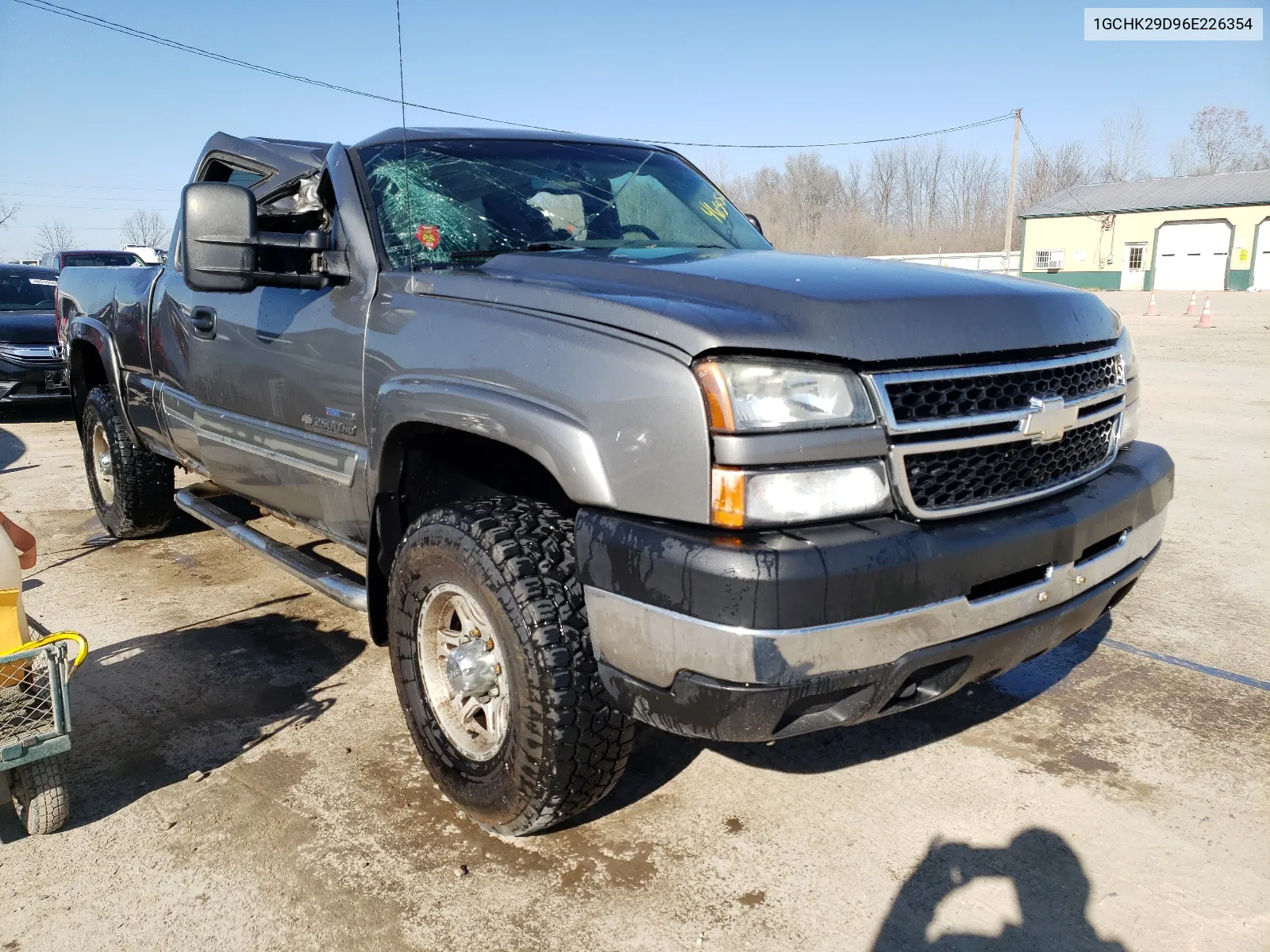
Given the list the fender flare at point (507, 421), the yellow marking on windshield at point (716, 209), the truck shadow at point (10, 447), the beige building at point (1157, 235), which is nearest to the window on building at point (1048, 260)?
the beige building at point (1157, 235)

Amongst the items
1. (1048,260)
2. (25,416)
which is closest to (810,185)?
(1048,260)

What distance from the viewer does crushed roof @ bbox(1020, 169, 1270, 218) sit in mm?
43812

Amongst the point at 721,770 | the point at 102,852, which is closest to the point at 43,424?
the point at 102,852

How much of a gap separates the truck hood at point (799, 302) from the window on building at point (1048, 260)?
5192 centimetres

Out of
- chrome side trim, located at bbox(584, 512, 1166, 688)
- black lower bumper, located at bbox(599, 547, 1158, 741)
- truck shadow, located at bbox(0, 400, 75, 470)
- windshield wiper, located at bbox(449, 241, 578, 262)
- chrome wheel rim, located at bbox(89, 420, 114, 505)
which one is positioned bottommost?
truck shadow, located at bbox(0, 400, 75, 470)

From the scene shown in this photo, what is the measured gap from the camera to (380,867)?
2.56 m

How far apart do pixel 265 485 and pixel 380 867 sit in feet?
5.67

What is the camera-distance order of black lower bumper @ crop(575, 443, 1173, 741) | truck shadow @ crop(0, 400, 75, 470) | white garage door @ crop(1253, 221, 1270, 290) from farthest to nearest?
white garage door @ crop(1253, 221, 1270, 290) → truck shadow @ crop(0, 400, 75, 470) → black lower bumper @ crop(575, 443, 1173, 741)

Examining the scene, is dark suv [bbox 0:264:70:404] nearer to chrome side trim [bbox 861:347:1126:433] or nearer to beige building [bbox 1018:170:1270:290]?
chrome side trim [bbox 861:347:1126:433]

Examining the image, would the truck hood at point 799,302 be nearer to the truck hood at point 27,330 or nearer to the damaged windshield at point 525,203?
the damaged windshield at point 525,203

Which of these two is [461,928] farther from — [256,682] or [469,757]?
[256,682]

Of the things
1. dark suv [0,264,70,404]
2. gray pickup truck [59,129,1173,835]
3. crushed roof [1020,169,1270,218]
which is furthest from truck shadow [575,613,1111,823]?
A: crushed roof [1020,169,1270,218]

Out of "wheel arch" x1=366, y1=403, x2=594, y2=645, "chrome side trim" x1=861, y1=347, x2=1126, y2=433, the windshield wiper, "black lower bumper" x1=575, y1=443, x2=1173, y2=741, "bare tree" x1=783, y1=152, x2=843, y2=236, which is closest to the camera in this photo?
"black lower bumper" x1=575, y1=443, x2=1173, y2=741

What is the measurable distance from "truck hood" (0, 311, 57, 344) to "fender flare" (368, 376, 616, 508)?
9.95 metres
